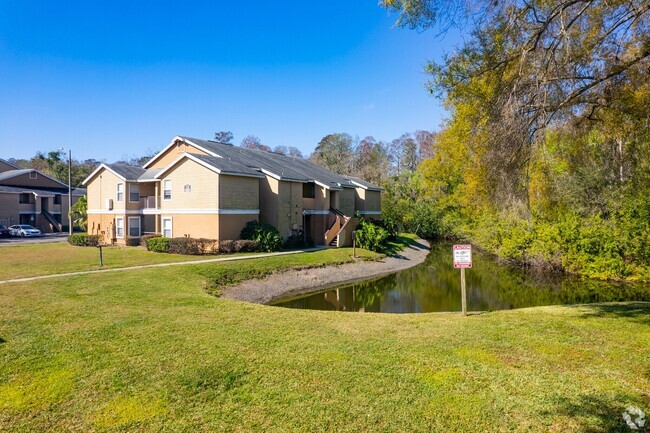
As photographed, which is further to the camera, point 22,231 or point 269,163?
point 22,231

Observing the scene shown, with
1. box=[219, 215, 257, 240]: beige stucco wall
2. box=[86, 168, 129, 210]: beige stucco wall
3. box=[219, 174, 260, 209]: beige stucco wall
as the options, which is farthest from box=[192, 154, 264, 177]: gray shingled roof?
box=[86, 168, 129, 210]: beige stucco wall

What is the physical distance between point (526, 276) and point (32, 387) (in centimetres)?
2574

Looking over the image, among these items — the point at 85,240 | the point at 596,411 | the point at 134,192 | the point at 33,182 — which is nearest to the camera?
the point at 596,411

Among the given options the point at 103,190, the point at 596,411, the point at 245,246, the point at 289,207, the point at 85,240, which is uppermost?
the point at 103,190

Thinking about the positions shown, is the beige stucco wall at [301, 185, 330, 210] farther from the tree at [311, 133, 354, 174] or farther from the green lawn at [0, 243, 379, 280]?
the tree at [311, 133, 354, 174]

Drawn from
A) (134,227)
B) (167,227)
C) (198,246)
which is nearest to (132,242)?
(134,227)

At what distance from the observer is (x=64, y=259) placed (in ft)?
72.3

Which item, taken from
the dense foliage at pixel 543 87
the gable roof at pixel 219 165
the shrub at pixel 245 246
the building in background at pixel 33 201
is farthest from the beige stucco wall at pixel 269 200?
the building in background at pixel 33 201

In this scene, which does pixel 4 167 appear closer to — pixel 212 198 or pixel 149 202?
pixel 149 202

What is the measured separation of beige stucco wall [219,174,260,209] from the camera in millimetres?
25642

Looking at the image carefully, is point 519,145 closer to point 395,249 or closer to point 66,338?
point 66,338

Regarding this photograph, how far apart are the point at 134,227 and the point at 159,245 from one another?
7.37m

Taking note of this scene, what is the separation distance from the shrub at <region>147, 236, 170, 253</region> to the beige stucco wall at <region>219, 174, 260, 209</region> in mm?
4241

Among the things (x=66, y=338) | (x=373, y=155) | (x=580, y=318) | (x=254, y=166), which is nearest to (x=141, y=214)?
(x=254, y=166)
